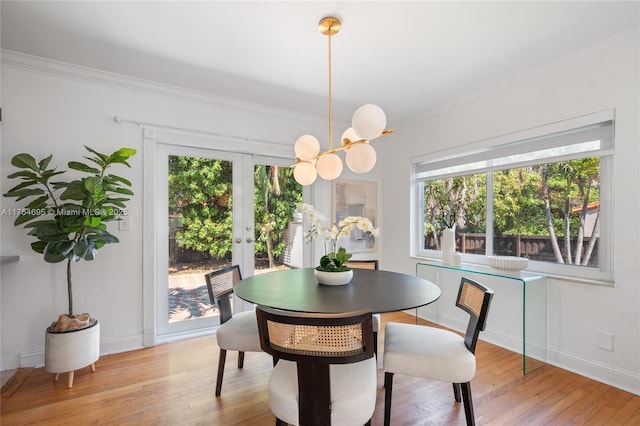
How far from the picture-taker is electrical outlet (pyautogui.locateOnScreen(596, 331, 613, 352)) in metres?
2.20

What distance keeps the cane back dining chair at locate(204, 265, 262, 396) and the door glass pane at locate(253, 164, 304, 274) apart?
1.21 m

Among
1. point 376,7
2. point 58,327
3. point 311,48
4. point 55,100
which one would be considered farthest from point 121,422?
point 376,7

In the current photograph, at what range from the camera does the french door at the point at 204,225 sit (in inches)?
120

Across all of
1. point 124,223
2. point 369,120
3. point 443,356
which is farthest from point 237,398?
point 369,120

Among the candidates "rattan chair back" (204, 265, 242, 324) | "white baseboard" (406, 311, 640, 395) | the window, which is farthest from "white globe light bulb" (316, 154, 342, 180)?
"white baseboard" (406, 311, 640, 395)

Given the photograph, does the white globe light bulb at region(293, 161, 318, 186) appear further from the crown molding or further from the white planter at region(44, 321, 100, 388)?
the white planter at region(44, 321, 100, 388)

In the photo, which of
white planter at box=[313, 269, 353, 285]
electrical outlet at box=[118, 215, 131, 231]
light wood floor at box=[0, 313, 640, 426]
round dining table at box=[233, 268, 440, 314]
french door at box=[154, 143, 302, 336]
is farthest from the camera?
french door at box=[154, 143, 302, 336]

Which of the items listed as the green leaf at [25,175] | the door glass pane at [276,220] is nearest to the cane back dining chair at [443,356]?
the door glass pane at [276,220]

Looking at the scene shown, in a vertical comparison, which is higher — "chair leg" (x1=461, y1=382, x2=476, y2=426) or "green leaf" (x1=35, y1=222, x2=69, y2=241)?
"green leaf" (x1=35, y1=222, x2=69, y2=241)

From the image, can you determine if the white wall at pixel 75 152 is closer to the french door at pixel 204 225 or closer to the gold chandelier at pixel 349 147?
the french door at pixel 204 225

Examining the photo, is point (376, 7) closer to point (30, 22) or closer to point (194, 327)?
point (30, 22)

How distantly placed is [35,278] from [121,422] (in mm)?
1485

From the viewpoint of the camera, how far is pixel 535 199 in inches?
110

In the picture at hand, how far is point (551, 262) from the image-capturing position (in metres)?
2.66
